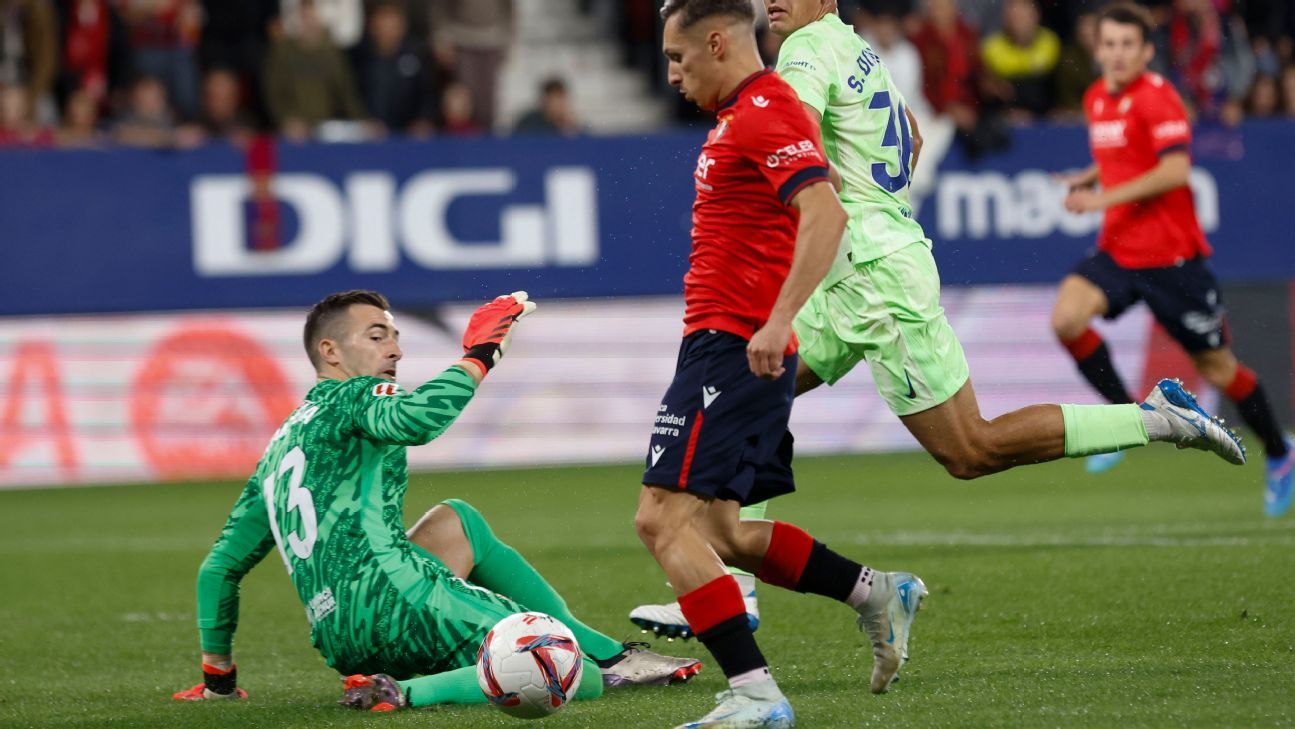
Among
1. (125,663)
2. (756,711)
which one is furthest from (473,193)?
(756,711)

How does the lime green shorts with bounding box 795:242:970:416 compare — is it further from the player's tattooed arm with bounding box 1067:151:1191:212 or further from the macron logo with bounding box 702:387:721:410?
the player's tattooed arm with bounding box 1067:151:1191:212

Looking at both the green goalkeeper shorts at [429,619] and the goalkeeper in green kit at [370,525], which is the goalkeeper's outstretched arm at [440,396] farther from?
the green goalkeeper shorts at [429,619]

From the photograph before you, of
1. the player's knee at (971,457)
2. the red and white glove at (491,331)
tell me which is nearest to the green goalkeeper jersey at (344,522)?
the red and white glove at (491,331)

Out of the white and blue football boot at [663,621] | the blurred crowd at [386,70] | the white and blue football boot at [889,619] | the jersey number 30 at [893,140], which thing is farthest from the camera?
the blurred crowd at [386,70]

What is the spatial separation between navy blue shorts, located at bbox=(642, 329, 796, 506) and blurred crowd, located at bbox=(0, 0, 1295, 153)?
9.34 metres

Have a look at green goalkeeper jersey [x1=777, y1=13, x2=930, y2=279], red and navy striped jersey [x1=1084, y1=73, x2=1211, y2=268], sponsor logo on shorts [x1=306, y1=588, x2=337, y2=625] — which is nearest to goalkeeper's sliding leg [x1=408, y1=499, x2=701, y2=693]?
sponsor logo on shorts [x1=306, y1=588, x2=337, y2=625]

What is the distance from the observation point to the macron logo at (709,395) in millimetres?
5059

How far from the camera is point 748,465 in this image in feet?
16.9

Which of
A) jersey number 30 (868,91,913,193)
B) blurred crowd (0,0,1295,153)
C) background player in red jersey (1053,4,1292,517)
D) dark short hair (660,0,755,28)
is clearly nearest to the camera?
dark short hair (660,0,755,28)

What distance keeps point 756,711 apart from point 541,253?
9.29 m

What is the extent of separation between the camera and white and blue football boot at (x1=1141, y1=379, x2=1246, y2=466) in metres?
6.24

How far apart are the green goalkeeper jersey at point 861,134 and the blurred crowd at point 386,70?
8.02m

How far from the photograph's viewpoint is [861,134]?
636 cm

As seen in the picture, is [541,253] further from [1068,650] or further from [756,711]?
[756,711]
